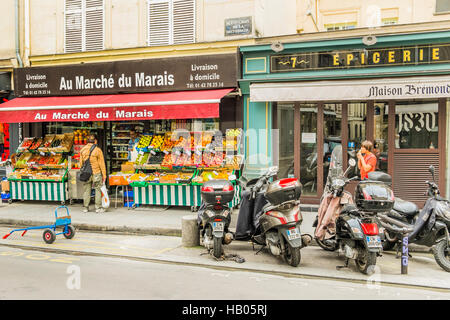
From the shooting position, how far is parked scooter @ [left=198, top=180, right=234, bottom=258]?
23.3 ft

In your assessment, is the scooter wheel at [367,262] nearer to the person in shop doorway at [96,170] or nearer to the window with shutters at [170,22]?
the person in shop doorway at [96,170]

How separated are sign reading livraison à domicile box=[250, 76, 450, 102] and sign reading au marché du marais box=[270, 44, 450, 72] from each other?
1.42ft

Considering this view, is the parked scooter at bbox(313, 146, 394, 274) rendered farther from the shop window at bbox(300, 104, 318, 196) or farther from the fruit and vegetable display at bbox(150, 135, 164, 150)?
the fruit and vegetable display at bbox(150, 135, 164, 150)

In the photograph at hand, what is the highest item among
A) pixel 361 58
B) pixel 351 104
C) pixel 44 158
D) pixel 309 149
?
pixel 361 58

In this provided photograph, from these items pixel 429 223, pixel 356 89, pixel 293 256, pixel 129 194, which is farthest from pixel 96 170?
pixel 429 223

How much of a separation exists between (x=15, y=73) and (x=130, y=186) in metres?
5.48

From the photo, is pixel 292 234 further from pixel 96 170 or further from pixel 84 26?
pixel 84 26

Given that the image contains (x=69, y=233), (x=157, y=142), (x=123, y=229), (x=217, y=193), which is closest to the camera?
(x=217, y=193)

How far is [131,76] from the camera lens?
12539mm

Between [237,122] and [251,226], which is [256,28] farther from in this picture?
[251,226]

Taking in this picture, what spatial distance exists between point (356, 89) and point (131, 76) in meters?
6.22

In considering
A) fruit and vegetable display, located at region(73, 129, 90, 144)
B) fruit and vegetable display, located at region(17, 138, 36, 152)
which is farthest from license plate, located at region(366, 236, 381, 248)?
fruit and vegetable display, located at region(17, 138, 36, 152)

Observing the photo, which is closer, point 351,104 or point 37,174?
point 351,104

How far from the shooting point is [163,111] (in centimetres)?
1122
